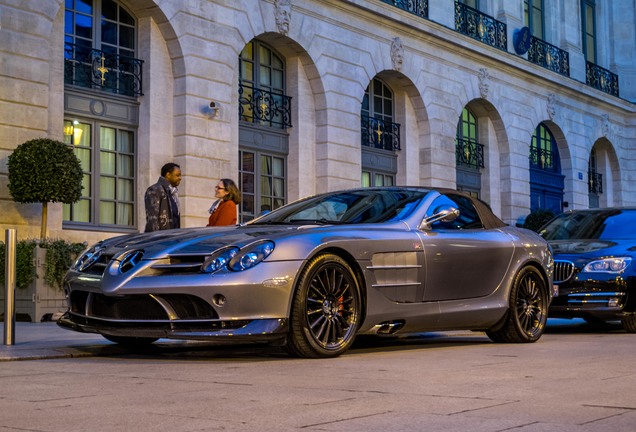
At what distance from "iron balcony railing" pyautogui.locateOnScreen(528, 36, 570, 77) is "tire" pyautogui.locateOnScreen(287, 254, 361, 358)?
23118 millimetres

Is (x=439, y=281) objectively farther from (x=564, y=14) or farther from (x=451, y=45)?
(x=564, y=14)

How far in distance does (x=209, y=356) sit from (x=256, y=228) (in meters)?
1.00

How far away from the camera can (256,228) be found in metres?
7.80

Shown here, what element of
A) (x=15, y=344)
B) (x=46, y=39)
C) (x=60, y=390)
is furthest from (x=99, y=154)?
(x=60, y=390)

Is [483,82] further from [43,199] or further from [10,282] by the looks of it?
[10,282]

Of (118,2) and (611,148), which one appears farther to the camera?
(611,148)

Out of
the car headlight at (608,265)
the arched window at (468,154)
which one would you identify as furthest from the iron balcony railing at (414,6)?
the car headlight at (608,265)

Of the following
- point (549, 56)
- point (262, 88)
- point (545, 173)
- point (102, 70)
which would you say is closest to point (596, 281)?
point (102, 70)

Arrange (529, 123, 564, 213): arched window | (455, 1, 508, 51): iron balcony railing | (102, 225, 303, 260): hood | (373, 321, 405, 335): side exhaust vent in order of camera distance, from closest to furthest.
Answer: (102, 225, 303, 260): hood < (373, 321, 405, 335): side exhaust vent < (455, 1, 508, 51): iron balcony railing < (529, 123, 564, 213): arched window

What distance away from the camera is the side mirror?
823cm

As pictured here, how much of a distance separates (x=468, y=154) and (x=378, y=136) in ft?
13.7

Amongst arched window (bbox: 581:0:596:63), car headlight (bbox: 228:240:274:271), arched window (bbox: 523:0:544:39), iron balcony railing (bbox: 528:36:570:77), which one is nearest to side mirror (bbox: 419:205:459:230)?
car headlight (bbox: 228:240:274:271)

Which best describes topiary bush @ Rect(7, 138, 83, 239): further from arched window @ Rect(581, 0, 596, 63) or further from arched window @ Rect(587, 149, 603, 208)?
arched window @ Rect(581, 0, 596, 63)

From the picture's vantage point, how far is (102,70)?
1702 cm
